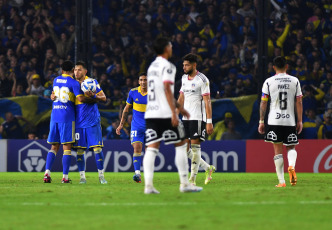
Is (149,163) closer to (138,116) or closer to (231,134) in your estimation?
(138,116)

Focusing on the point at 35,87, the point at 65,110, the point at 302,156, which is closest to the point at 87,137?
the point at 65,110

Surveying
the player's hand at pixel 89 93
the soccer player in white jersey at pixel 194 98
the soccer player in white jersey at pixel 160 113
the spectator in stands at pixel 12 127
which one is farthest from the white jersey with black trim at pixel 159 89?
the spectator in stands at pixel 12 127

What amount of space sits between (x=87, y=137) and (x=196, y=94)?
2367 millimetres

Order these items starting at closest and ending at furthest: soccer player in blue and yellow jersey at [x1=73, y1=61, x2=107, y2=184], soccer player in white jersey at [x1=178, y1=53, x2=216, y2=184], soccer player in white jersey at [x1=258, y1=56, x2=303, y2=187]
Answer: soccer player in white jersey at [x1=258, y1=56, x2=303, y2=187] → soccer player in white jersey at [x1=178, y1=53, x2=216, y2=184] → soccer player in blue and yellow jersey at [x1=73, y1=61, x2=107, y2=184]

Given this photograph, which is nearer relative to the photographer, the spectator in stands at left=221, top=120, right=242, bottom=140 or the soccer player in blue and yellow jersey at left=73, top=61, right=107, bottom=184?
the soccer player in blue and yellow jersey at left=73, top=61, right=107, bottom=184

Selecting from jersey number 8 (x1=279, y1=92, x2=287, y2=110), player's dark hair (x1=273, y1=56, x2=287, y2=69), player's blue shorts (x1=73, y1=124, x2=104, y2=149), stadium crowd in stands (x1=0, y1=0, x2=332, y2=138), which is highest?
stadium crowd in stands (x1=0, y1=0, x2=332, y2=138)

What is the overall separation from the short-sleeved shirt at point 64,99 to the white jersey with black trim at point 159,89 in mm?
3827

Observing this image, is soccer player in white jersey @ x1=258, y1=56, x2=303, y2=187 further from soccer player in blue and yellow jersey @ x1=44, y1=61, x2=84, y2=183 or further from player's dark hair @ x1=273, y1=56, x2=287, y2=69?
soccer player in blue and yellow jersey @ x1=44, y1=61, x2=84, y2=183

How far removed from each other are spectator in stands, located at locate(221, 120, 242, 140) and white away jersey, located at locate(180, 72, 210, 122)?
7233mm

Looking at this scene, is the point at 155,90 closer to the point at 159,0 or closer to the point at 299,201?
the point at 299,201

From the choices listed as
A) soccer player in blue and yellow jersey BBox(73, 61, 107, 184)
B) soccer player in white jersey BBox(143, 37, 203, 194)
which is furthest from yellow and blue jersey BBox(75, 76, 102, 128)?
soccer player in white jersey BBox(143, 37, 203, 194)

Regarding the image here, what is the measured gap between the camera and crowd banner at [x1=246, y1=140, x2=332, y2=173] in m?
17.9

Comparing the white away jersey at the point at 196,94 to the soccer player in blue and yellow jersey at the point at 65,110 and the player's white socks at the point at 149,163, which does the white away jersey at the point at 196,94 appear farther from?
the player's white socks at the point at 149,163

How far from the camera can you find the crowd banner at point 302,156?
17859mm
